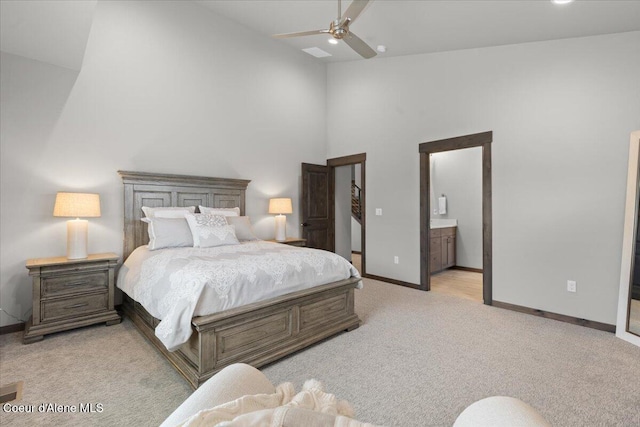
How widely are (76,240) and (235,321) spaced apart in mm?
2066

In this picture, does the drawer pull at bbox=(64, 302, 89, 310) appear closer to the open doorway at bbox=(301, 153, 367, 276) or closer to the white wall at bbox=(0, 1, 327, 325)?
the white wall at bbox=(0, 1, 327, 325)

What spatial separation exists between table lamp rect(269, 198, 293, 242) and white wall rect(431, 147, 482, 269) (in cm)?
336

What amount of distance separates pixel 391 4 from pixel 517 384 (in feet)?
12.2

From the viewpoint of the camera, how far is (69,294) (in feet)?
9.77

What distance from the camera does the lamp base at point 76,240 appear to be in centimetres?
304

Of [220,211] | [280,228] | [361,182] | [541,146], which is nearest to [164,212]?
[220,211]

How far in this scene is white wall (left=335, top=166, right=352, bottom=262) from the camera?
632 centimetres

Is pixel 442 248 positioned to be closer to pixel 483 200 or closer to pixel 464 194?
pixel 464 194

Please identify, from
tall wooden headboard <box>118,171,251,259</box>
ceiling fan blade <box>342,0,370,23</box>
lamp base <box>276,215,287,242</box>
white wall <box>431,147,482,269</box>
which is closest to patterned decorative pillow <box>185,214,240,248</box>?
tall wooden headboard <box>118,171,251,259</box>

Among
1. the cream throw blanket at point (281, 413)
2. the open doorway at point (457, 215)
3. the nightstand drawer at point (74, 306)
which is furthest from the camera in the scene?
the open doorway at point (457, 215)

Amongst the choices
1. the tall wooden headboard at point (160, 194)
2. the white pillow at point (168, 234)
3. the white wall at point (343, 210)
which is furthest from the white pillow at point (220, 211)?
the white wall at point (343, 210)

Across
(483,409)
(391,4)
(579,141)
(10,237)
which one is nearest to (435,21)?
(391,4)

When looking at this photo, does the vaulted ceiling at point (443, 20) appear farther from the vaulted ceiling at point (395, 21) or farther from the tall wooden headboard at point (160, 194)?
the tall wooden headboard at point (160, 194)

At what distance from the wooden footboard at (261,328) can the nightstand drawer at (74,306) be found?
0.34m
